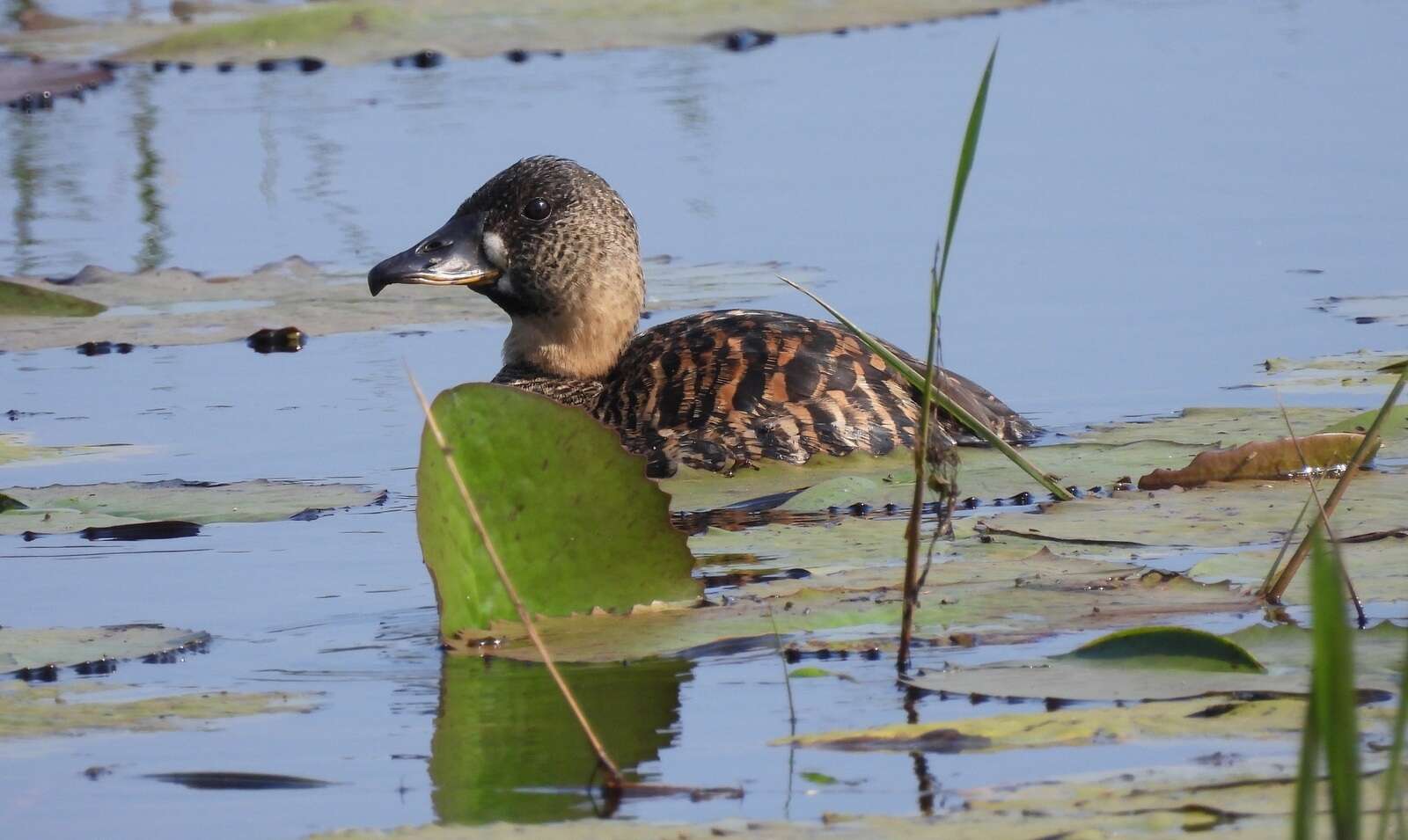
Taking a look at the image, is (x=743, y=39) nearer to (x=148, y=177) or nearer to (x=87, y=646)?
(x=148, y=177)

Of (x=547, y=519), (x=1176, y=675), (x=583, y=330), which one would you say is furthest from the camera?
(x=583, y=330)

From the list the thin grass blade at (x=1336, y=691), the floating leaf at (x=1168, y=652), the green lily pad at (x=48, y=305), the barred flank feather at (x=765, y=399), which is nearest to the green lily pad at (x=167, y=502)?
the barred flank feather at (x=765, y=399)

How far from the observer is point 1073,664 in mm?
4195

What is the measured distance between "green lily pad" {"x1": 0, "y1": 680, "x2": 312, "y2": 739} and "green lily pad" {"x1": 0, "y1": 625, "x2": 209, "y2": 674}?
0.15 meters

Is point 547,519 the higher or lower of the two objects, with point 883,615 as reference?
higher

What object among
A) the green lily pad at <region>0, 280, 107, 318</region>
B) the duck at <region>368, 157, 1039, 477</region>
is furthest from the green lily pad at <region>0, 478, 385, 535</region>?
the green lily pad at <region>0, 280, 107, 318</region>

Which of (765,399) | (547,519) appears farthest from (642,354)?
(547,519)

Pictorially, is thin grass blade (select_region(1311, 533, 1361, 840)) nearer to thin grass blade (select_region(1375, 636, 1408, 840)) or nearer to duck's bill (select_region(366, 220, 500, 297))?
thin grass blade (select_region(1375, 636, 1408, 840))

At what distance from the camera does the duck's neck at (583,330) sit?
768 cm

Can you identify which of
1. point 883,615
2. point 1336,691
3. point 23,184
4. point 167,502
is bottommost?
point 23,184

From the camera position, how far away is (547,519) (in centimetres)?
472

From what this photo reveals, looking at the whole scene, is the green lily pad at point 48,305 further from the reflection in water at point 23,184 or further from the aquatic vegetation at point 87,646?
the aquatic vegetation at point 87,646

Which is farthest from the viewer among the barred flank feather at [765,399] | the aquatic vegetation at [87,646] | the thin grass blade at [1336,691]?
the barred flank feather at [765,399]

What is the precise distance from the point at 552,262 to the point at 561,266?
0.03 m
